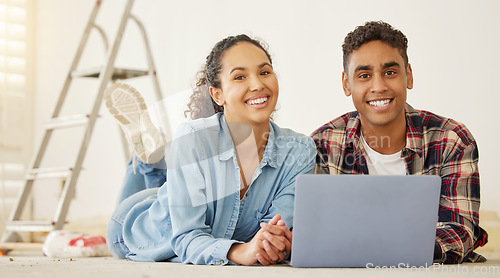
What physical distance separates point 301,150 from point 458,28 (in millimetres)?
1481

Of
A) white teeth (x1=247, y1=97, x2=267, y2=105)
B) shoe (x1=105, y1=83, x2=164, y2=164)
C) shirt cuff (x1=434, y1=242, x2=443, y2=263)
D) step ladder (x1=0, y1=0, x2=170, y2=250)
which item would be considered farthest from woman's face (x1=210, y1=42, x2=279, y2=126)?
step ladder (x1=0, y1=0, x2=170, y2=250)

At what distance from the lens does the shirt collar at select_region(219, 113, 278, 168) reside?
57.8 inches

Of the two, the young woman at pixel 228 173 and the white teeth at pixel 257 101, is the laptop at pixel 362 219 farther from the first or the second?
the white teeth at pixel 257 101

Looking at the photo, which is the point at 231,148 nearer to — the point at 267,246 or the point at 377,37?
the point at 267,246

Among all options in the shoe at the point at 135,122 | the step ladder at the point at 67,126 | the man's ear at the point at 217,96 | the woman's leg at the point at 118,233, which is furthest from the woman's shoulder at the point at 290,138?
the step ladder at the point at 67,126

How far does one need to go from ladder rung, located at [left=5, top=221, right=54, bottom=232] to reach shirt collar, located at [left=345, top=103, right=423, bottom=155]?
4.84 feet

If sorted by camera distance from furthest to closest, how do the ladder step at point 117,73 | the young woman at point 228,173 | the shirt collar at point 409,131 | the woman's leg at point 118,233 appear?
the ladder step at point 117,73 → the woman's leg at point 118,233 → the shirt collar at point 409,131 → the young woman at point 228,173

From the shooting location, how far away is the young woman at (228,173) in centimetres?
138

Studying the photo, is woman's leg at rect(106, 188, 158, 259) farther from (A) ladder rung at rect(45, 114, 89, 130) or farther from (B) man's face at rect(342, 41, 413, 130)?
(A) ladder rung at rect(45, 114, 89, 130)

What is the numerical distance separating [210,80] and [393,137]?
57cm

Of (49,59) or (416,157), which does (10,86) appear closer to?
(49,59)

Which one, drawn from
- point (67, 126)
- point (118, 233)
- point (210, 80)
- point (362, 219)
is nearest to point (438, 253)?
point (362, 219)

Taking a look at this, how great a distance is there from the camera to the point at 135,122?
234cm

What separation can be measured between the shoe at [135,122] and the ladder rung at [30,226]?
1.92ft
